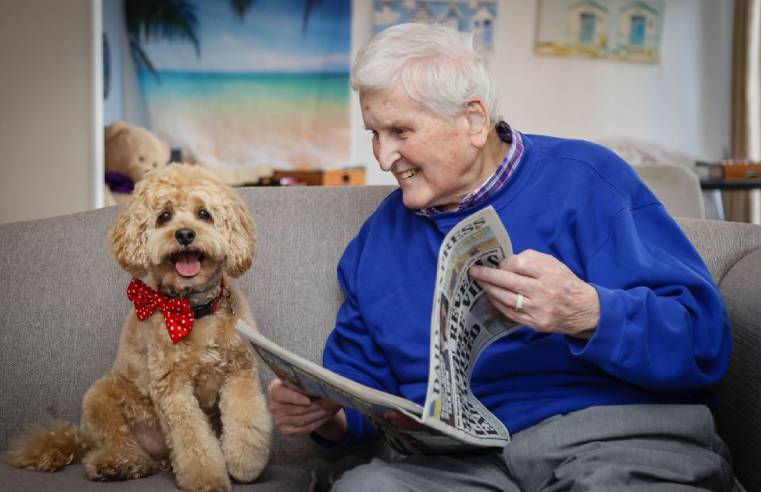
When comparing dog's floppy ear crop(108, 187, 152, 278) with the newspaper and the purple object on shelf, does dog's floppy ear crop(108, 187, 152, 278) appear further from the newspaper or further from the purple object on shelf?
the purple object on shelf

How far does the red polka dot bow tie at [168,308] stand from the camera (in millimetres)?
1484

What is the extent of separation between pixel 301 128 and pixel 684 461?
397 cm

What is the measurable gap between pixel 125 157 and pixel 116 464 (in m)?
2.75

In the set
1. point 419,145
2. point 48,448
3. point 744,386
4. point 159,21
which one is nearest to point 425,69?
point 419,145

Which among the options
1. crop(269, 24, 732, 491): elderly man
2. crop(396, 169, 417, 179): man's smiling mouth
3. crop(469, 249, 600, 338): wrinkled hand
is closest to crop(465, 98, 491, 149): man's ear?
crop(269, 24, 732, 491): elderly man

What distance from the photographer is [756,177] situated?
15.2ft

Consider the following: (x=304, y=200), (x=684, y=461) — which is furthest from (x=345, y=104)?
(x=684, y=461)

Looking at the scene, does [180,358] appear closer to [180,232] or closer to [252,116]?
[180,232]

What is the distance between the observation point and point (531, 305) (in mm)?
1177

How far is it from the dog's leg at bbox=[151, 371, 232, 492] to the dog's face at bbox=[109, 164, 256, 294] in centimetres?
18

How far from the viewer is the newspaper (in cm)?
107

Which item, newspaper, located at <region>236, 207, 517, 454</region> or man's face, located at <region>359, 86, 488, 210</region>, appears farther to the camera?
man's face, located at <region>359, 86, 488, 210</region>

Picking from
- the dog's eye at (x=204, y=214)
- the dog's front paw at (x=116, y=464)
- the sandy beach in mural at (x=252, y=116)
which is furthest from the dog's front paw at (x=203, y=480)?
the sandy beach in mural at (x=252, y=116)

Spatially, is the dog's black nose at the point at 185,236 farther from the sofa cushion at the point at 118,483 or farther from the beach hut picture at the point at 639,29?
the beach hut picture at the point at 639,29
